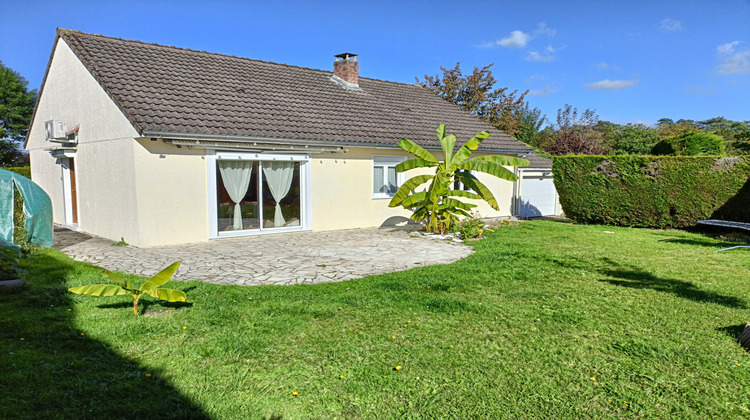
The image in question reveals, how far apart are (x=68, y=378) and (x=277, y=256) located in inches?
242

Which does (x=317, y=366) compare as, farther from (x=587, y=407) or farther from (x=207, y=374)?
(x=587, y=407)

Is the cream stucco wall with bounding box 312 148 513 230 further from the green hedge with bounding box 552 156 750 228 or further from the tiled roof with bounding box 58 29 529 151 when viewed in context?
the green hedge with bounding box 552 156 750 228

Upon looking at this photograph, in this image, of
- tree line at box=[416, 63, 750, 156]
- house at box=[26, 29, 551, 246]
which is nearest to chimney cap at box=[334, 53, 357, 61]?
house at box=[26, 29, 551, 246]

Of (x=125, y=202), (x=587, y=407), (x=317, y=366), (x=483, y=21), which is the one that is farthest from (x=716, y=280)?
(x=483, y=21)

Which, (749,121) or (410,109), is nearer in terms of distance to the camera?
(410,109)

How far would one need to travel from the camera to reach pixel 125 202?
11.4 m

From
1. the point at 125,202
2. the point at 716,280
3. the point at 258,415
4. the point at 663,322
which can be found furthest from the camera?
the point at 125,202

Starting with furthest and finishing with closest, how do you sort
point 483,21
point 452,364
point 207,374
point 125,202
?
point 483,21 → point 125,202 → point 452,364 → point 207,374

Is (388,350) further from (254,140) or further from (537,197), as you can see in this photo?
(537,197)

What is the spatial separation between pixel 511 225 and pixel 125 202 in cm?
1237

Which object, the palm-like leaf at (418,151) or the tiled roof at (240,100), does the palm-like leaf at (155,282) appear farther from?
the palm-like leaf at (418,151)

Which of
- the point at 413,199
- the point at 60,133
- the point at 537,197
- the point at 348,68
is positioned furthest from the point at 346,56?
the point at 537,197

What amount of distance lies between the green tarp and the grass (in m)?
2.78

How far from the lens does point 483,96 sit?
3084 cm
